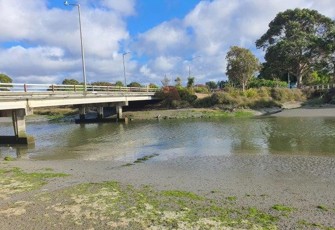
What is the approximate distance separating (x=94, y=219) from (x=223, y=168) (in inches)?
315

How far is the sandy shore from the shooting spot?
8.30m

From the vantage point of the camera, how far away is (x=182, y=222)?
7.86m

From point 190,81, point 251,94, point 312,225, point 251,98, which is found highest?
point 190,81

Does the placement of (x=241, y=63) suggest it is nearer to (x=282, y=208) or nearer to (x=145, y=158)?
(x=145, y=158)

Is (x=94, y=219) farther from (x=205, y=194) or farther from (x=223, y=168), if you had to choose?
(x=223, y=168)

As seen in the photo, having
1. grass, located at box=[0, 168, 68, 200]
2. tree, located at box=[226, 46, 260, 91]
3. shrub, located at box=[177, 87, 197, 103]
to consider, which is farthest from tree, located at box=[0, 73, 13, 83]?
grass, located at box=[0, 168, 68, 200]

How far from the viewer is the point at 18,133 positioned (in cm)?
2759

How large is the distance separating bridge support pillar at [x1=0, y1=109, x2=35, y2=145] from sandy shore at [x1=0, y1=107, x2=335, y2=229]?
1002 centimetres

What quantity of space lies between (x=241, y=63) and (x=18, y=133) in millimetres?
49210

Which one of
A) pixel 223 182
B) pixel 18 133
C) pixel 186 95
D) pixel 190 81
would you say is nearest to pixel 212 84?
pixel 190 81

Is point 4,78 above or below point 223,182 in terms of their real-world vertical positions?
above

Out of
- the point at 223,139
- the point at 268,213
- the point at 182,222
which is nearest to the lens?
the point at 182,222

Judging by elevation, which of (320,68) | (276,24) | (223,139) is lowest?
(223,139)

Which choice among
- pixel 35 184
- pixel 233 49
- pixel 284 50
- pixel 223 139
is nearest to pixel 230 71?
pixel 233 49
